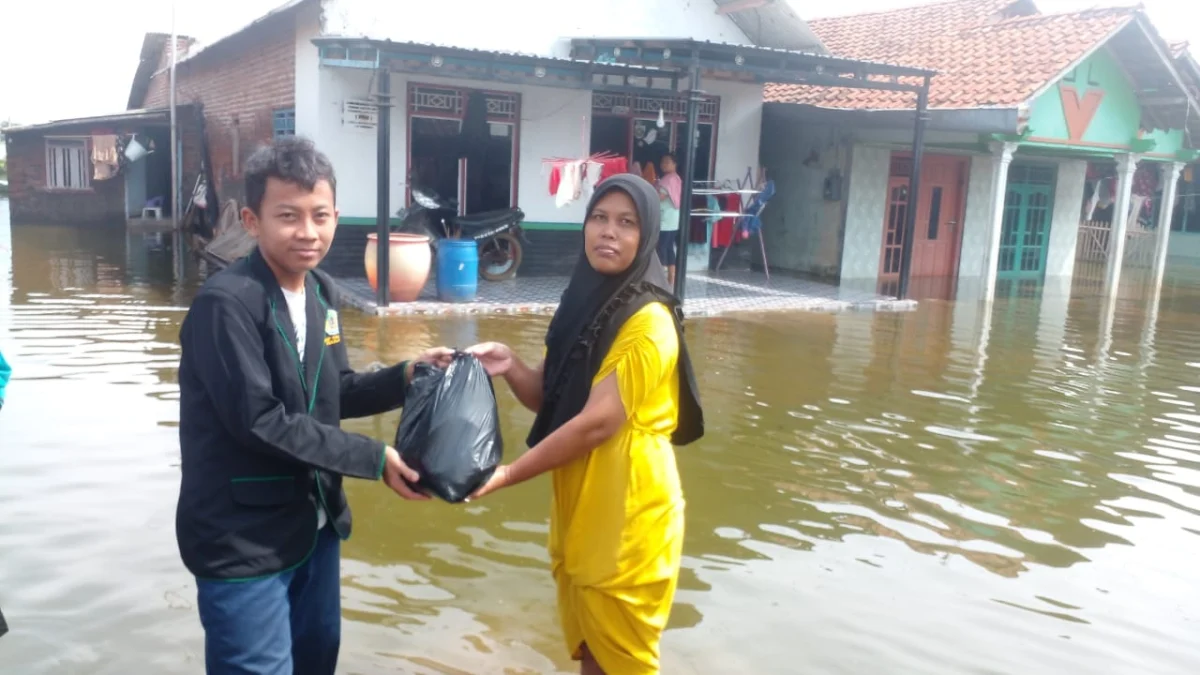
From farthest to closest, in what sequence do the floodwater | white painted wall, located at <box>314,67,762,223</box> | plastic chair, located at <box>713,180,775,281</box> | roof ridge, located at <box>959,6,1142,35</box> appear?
plastic chair, located at <box>713,180,775,281</box> → roof ridge, located at <box>959,6,1142,35</box> → white painted wall, located at <box>314,67,762,223</box> → the floodwater

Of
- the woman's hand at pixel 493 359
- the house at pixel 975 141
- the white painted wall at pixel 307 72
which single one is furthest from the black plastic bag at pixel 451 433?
the house at pixel 975 141

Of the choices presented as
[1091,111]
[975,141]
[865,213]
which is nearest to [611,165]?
[865,213]

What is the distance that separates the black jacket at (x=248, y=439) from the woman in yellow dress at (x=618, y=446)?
0.44 meters

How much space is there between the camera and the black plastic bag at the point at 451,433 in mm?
2348

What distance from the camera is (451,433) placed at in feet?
7.78

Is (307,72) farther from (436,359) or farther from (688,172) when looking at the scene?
(436,359)

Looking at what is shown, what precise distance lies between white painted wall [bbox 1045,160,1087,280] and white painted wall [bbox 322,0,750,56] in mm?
7657

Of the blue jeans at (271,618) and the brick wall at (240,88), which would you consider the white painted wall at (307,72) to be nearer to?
the brick wall at (240,88)

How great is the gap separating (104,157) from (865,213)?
50.2 feet

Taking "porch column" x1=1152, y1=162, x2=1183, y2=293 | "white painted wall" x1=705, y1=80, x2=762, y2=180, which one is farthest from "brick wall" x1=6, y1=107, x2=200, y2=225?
"porch column" x1=1152, y1=162, x2=1183, y2=293

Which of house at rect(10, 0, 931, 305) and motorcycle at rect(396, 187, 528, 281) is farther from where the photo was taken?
motorcycle at rect(396, 187, 528, 281)

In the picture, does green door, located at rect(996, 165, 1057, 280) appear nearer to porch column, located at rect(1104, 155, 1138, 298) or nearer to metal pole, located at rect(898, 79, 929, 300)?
porch column, located at rect(1104, 155, 1138, 298)

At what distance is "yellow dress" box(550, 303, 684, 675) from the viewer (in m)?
2.33

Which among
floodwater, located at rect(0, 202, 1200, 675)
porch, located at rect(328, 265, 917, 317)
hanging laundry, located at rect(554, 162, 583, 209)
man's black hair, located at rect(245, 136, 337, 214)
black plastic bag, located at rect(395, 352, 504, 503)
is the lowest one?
floodwater, located at rect(0, 202, 1200, 675)
